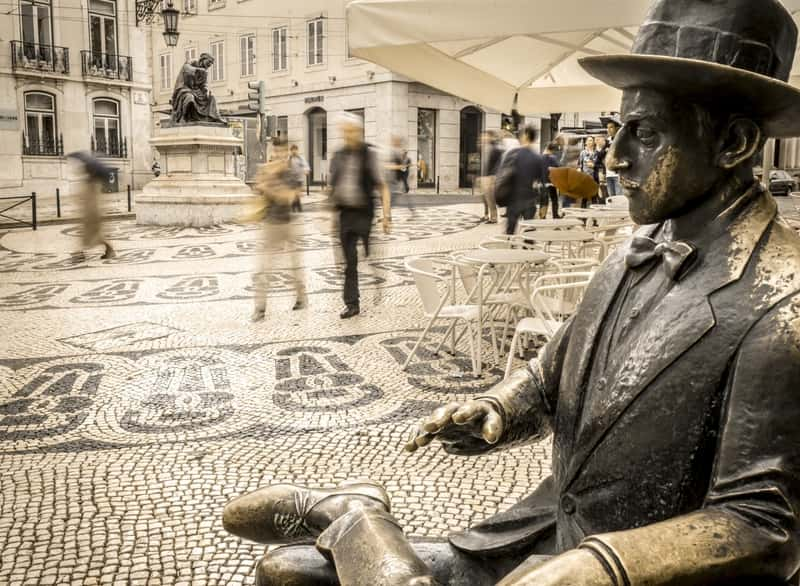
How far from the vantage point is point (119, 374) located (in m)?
5.46

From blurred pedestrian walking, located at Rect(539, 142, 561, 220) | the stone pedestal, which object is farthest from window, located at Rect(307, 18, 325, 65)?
blurred pedestrian walking, located at Rect(539, 142, 561, 220)

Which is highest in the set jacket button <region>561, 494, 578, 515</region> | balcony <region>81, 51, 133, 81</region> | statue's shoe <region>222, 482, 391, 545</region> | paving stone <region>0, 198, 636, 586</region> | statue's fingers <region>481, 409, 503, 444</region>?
balcony <region>81, 51, 133, 81</region>

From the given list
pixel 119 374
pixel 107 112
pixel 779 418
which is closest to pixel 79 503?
pixel 119 374

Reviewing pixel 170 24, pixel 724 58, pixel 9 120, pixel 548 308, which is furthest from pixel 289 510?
pixel 9 120

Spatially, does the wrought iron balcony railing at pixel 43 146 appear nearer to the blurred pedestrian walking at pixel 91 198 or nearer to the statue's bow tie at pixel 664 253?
the blurred pedestrian walking at pixel 91 198

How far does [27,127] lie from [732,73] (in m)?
31.7

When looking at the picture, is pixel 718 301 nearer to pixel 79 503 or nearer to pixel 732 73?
pixel 732 73

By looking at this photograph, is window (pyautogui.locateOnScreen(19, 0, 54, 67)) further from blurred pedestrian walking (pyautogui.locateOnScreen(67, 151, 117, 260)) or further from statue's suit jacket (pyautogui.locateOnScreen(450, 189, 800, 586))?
statue's suit jacket (pyautogui.locateOnScreen(450, 189, 800, 586))

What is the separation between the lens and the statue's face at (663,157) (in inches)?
46.2

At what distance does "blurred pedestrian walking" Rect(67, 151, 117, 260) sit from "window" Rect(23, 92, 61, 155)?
19.6 meters

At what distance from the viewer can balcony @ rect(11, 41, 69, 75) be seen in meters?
28.5

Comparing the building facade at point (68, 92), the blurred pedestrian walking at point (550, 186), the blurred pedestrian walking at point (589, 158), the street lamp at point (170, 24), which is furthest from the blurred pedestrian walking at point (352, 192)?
the building facade at point (68, 92)

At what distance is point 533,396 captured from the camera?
1490 millimetres

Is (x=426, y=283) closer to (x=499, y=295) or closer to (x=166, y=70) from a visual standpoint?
(x=499, y=295)
